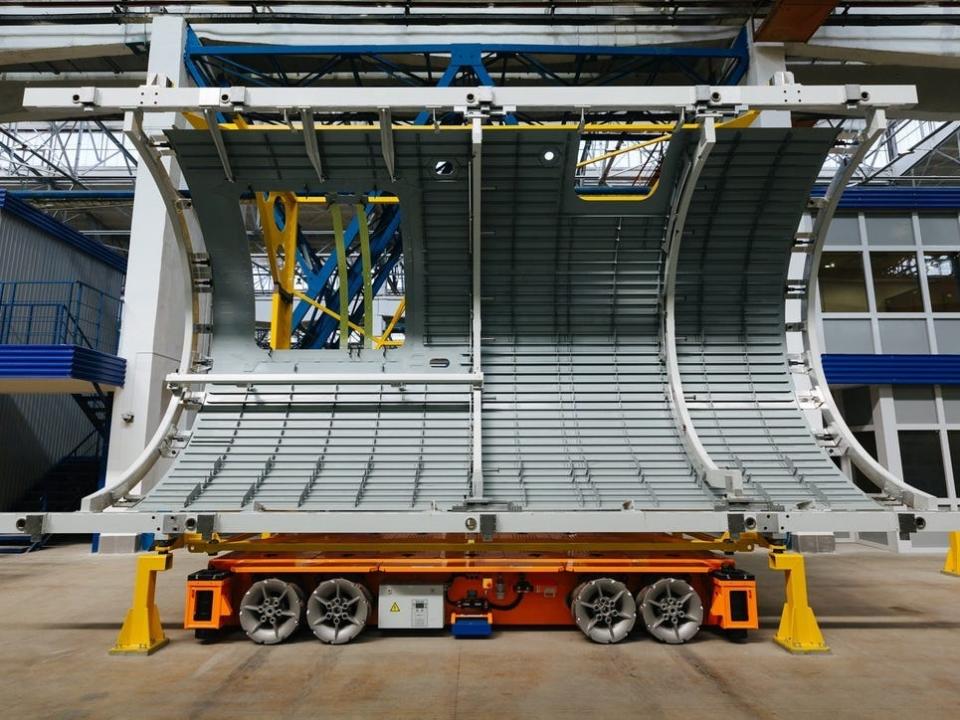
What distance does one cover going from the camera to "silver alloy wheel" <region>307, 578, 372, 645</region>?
5574 mm

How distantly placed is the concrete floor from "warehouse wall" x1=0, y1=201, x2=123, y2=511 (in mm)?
9459

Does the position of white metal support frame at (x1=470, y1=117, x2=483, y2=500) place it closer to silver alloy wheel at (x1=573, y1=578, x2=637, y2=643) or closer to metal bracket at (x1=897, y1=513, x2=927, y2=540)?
silver alloy wheel at (x1=573, y1=578, x2=637, y2=643)

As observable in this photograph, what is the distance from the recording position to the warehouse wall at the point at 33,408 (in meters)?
13.7

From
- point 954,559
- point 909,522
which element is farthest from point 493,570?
point 954,559

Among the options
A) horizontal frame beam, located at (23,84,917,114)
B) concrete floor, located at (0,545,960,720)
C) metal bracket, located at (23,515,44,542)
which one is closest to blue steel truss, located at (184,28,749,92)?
horizontal frame beam, located at (23,84,917,114)

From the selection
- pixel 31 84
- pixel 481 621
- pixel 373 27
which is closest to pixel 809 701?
pixel 481 621

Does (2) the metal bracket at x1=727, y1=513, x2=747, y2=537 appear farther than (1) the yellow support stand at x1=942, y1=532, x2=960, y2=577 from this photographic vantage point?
No

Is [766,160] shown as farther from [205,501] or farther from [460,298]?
[205,501]

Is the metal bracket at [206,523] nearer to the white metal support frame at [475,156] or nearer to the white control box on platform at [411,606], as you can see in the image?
the white metal support frame at [475,156]

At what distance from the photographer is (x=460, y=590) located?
5.77 m

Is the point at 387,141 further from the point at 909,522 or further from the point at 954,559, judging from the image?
the point at 954,559

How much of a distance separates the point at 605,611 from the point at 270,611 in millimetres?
3162

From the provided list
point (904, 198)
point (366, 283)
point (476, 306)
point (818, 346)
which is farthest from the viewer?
point (904, 198)

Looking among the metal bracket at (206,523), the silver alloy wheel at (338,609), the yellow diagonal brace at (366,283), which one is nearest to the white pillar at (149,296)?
the yellow diagonal brace at (366,283)
